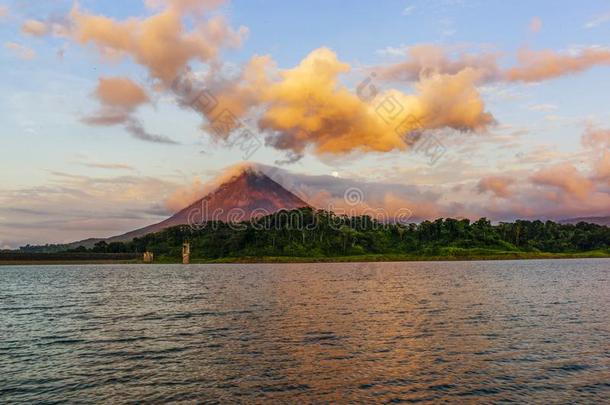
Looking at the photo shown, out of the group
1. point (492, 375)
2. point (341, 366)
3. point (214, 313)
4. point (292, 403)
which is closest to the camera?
point (292, 403)

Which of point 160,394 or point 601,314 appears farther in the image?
point 601,314

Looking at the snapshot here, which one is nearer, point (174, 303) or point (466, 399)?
point (466, 399)

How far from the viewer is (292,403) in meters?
31.0

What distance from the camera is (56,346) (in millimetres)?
50406

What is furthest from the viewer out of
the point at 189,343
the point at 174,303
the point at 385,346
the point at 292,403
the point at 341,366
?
the point at 174,303

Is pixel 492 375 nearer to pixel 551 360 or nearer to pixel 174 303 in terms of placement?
pixel 551 360

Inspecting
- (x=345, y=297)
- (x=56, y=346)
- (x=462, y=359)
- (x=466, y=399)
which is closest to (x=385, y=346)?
(x=462, y=359)

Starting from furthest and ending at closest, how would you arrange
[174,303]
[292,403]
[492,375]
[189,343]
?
[174,303] → [189,343] → [492,375] → [292,403]

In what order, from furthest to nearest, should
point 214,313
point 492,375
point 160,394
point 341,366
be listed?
point 214,313 → point 341,366 → point 492,375 → point 160,394

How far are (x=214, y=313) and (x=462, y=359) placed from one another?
44.7m

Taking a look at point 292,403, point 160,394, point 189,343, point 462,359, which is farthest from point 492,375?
point 189,343

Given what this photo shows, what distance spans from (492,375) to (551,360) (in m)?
8.34

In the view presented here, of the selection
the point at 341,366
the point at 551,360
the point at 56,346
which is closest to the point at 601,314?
the point at 551,360

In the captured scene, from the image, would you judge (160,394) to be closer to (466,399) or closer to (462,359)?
(466,399)
